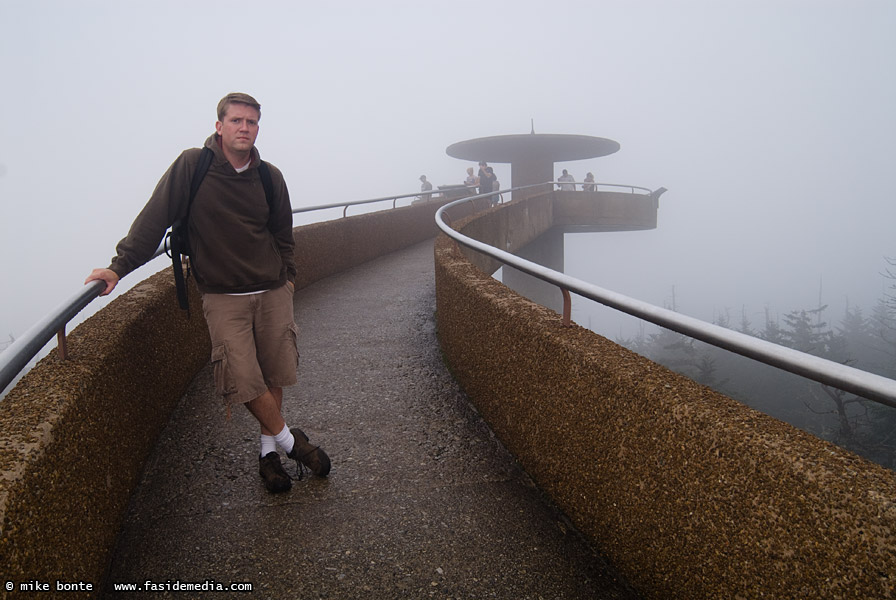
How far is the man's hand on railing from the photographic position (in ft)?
8.95

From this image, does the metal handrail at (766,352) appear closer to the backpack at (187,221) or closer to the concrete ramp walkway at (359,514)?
the concrete ramp walkway at (359,514)

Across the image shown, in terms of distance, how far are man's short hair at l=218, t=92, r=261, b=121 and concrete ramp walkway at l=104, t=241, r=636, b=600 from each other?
6.19 ft

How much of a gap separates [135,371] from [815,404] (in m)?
68.0

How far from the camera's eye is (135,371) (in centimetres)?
346

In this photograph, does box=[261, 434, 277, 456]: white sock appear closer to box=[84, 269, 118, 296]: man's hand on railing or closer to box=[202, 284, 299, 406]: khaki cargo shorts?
box=[202, 284, 299, 406]: khaki cargo shorts

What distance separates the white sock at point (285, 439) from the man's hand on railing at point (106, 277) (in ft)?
3.55

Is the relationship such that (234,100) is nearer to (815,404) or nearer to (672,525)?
(672,525)

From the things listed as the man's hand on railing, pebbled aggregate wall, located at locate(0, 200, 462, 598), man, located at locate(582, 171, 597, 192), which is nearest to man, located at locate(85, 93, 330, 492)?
the man's hand on railing

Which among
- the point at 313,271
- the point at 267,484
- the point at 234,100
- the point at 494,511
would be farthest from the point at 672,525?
the point at 313,271

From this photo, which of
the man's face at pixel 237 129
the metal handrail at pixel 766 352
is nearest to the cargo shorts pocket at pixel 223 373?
the man's face at pixel 237 129

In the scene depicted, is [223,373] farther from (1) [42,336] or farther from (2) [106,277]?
(1) [42,336]

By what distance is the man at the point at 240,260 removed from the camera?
9.22 feet

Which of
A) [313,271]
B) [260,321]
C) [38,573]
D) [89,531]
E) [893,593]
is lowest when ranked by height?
[313,271]

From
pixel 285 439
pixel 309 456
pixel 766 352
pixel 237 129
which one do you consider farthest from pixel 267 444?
pixel 766 352
